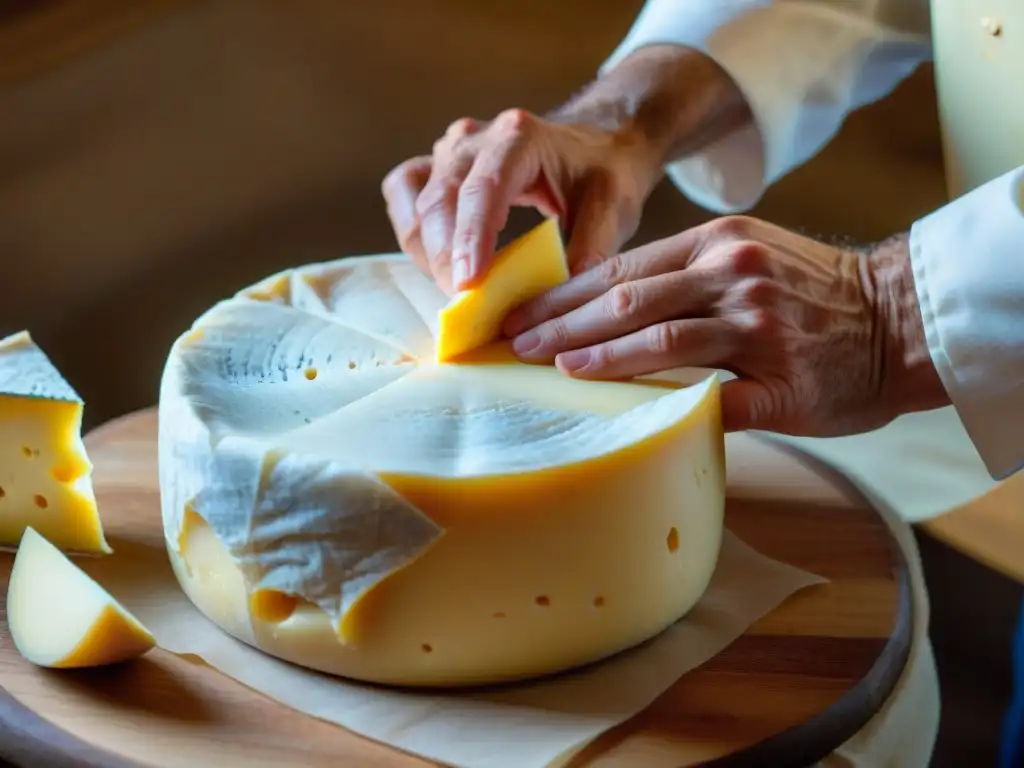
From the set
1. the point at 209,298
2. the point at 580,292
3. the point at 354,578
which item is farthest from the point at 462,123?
the point at 209,298

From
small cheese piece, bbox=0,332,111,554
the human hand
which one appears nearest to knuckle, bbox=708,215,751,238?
the human hand

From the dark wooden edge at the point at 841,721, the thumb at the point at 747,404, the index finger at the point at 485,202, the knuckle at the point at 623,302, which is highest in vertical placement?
the index finger at the point at 485,202

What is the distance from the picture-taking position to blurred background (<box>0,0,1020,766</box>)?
1725 millimetres

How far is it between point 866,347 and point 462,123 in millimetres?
537

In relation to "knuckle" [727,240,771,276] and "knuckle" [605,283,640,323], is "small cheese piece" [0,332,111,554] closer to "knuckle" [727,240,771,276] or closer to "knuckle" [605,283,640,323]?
"knuckle" [605,283,640,323]

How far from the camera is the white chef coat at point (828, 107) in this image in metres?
1.04

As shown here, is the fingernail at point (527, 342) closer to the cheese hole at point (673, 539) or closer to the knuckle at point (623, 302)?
the knuckle at point (623, 302)

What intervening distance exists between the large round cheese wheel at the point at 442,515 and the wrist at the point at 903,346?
18 cm

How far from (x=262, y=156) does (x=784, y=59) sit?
895 millimetres

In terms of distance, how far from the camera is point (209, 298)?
1.92 m

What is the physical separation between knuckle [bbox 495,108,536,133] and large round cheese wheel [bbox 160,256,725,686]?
0.33 meters

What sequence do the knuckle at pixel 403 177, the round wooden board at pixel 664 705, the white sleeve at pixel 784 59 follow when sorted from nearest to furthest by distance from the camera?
the round wooden board at pixel 664 705 → the knuckle at pixel 403 177 → the white sleeve at pixel 784 59

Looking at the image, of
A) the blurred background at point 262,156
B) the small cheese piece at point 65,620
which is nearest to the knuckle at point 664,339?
the small cheese piece at point 65,620

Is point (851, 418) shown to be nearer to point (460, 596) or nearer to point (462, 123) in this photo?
point (460, 596)
